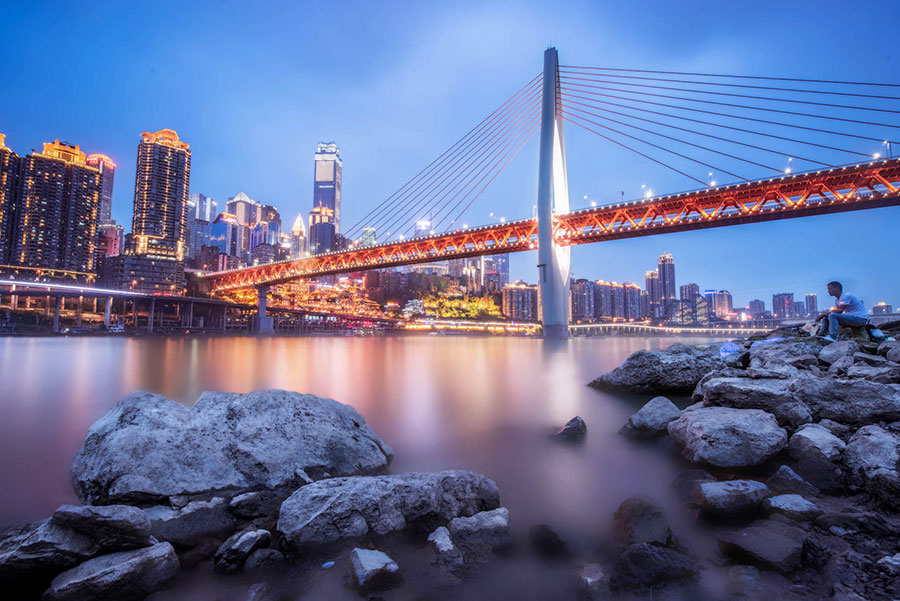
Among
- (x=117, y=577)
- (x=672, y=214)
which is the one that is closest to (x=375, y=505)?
(x=117, y=577)

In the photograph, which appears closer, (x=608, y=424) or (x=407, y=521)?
(x=407, y=521)

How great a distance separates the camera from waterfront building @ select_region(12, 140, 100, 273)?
9262 centimetres

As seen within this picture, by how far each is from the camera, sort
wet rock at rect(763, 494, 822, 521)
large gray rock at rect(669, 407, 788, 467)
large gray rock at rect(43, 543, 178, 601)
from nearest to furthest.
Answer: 1. large gray rock at rect(43, 543, 178, 601)
2. wet rock at rect(763, 494, 822, 521)
3. large gray rock at rect(669, 407, 788, 467)

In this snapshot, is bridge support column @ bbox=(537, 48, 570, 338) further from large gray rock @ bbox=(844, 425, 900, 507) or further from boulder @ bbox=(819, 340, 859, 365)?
large gray rock @ bbox=(844, 425, 900, 507)

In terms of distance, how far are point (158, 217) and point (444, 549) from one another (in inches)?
6150

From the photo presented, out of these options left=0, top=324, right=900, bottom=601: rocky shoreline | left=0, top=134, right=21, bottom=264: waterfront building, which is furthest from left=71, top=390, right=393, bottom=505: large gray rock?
left=0, top=134, right=21, bottom=264: waterfront building

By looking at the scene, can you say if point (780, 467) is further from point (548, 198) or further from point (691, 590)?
point (548, 198)

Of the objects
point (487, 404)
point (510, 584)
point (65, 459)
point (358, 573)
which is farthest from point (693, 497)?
point (65, 459)

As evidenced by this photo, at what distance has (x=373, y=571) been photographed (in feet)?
6.55

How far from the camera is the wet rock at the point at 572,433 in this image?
15.4 ft

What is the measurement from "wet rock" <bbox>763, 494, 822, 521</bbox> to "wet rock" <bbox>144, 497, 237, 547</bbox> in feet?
11.6

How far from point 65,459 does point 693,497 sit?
5591 mm

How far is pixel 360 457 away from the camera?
347 cm

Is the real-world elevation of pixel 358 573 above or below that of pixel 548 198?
below
